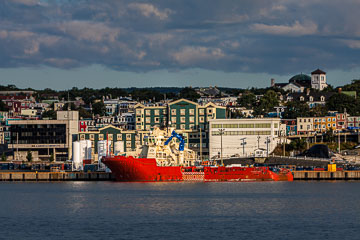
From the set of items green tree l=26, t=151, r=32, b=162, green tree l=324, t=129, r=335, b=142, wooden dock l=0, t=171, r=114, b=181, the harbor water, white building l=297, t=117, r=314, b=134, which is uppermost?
white building l=297, t=117, r=314, b=134

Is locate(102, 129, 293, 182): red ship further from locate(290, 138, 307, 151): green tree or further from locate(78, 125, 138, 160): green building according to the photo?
locate(78, 125, 138, 160): green building

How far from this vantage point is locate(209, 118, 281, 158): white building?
489 feet

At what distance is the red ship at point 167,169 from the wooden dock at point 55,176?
763 cm

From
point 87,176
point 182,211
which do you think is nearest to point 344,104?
point 87,176

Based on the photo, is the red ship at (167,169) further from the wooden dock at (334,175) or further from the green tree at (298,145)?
the green tree at (298,145)

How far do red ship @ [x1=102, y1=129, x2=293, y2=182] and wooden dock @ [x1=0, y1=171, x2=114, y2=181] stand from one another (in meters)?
7.63

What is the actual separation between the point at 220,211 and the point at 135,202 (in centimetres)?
1166

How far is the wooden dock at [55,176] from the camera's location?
123m

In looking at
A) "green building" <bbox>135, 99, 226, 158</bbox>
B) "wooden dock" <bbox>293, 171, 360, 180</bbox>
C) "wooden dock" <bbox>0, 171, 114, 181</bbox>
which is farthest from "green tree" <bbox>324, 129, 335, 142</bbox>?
"wooden dock" <bbox>0, 171, 114, 181</bbox>

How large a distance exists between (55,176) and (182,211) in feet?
166

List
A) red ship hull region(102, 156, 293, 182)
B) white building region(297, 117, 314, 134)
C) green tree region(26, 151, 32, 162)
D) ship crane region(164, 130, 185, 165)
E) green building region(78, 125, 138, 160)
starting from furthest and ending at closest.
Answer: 1. white building region(297, 117, 314, 134)
2. green building region(78, 125, 138, 160)
3. green tree region(26, 151, 32, 162)
4. ship crane region(164, 130, 185, 165)
5. red ship hull region(102, 156, 293, 182)

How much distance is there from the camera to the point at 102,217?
245 ft

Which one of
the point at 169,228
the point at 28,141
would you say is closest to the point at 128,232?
the point at 169,228

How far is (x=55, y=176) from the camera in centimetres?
12544
